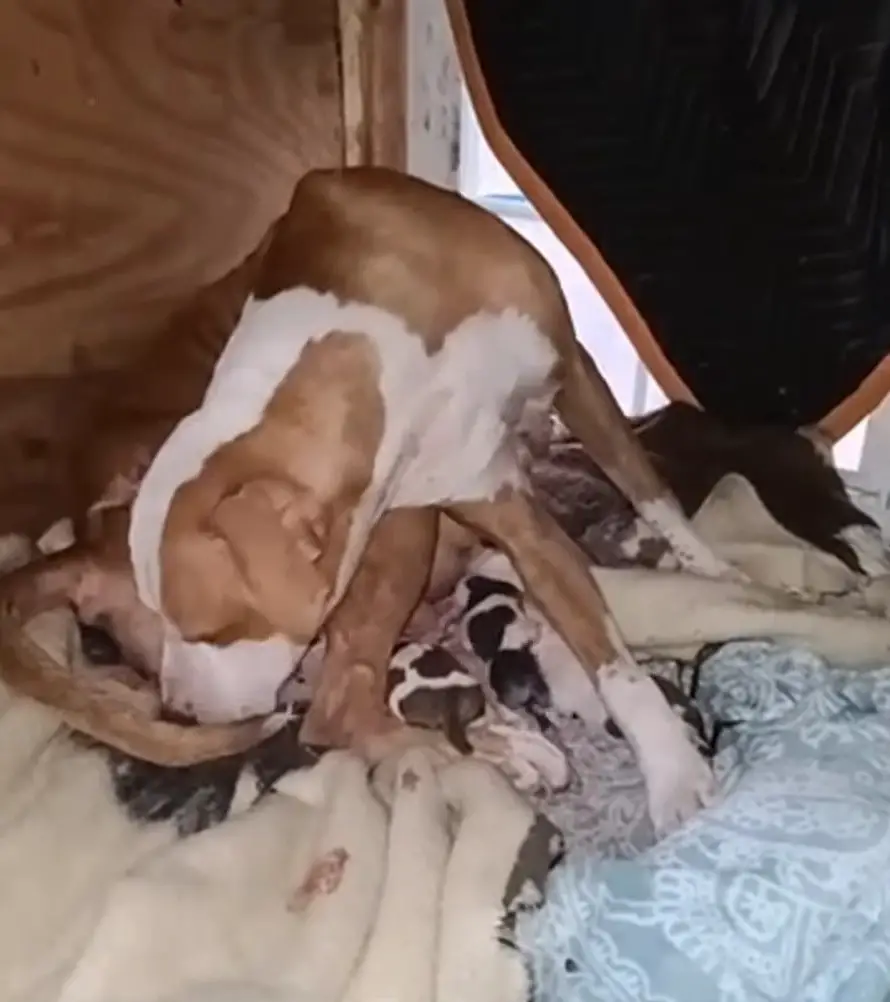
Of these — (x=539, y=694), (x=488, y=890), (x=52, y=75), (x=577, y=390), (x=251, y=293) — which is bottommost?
(x=539, y=694)

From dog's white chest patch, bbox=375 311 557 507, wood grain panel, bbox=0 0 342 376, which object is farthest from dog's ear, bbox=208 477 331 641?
wood grain panel, bbox=0 0 342 376

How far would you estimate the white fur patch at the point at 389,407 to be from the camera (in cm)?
153

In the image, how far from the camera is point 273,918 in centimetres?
133

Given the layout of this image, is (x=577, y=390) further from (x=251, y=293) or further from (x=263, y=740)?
(x=263, y=740)

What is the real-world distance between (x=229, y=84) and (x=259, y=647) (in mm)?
812

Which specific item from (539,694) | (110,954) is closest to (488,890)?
(110,954)

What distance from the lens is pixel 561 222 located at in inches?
80.2

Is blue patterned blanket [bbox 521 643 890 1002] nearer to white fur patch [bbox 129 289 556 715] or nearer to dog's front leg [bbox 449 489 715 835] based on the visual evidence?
dog's front leg [bbox 449 489 715 835]

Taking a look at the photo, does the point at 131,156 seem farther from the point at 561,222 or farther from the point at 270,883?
the point at 270,883

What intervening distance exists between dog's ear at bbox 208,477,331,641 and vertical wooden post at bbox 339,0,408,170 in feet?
2.56

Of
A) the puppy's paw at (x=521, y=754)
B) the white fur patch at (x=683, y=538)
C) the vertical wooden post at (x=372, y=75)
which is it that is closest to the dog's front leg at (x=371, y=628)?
the puppy's paw at (x=521, y=754)

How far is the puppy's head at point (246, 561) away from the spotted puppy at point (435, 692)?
0.19 metres

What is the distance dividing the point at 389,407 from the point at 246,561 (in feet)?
0.77

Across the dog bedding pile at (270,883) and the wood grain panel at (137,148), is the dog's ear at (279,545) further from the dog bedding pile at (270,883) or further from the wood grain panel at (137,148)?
the wood grain panel at (137,148)
